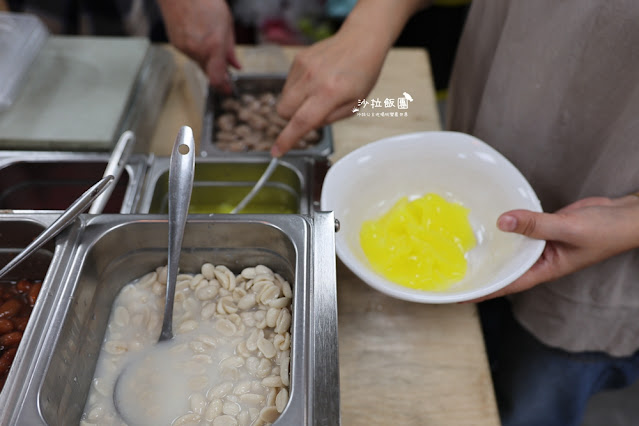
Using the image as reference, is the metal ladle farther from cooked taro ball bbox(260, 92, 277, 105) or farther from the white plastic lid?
the white plastic lid

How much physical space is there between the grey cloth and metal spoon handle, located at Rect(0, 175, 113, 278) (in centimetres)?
109

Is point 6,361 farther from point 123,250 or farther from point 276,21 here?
point 276,21

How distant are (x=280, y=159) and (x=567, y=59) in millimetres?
799

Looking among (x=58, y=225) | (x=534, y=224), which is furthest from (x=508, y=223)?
(x=58, y=225)

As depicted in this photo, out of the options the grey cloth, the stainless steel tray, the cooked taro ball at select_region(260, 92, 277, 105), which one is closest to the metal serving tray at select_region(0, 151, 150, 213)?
the stainless steel tray

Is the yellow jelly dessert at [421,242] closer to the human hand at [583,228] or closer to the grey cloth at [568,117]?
the human hand at [583,228]

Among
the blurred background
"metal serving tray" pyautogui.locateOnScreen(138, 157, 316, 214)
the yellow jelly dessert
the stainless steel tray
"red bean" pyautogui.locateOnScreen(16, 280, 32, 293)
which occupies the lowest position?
the blurred background

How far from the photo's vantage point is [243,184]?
144 centimetres

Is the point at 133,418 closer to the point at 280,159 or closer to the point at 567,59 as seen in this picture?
the point at 280,159

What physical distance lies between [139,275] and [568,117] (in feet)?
3.68

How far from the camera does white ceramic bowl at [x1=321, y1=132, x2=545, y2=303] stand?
112 centimetres

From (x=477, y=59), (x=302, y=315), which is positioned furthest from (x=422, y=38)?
(x=302, y=315)

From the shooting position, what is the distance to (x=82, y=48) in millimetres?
1795

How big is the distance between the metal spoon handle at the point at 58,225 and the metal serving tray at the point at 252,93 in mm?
521
